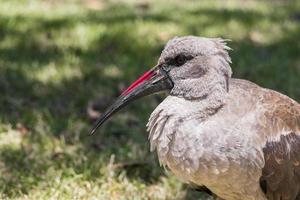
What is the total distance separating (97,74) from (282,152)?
3.13 metres

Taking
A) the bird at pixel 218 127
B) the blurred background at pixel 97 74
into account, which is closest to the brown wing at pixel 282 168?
the bird at pixel 218 127

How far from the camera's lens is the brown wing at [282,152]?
420 centimetres

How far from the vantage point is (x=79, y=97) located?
651cm

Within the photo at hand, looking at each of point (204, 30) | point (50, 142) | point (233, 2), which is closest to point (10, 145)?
point (50, 142)

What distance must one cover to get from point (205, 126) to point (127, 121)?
7.00 feet

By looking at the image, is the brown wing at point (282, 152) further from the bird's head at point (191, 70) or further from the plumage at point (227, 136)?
the bird's head at point (191, 70)

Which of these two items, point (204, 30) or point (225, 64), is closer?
point (225, 64)

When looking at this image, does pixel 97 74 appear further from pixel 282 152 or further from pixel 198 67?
pixel 282 152

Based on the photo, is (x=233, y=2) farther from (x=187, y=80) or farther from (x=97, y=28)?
(x=187, y=80)

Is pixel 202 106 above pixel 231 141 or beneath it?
above

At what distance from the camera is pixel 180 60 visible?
4.29 metres

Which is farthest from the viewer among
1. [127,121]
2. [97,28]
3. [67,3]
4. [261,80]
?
[67,3]

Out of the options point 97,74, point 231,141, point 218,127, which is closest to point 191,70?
point 218,127

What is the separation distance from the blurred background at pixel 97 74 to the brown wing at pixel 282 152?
3.28 feet
